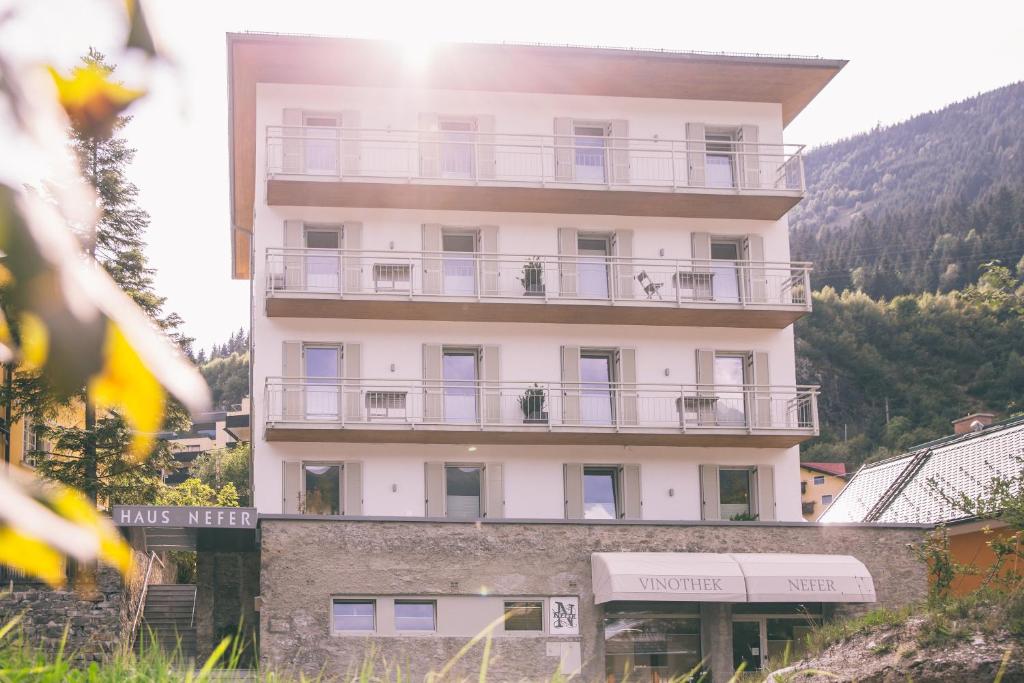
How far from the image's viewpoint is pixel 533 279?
29.3m

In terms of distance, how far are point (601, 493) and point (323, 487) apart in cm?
597

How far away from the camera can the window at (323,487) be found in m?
28.3

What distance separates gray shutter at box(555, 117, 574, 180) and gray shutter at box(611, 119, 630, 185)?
95 cm

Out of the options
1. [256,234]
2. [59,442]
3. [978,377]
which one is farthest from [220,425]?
[256,234]

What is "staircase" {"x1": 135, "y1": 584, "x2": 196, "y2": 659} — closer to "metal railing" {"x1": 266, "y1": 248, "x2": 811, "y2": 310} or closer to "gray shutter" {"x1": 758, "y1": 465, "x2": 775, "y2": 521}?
"metal railing" {"x1": 266, "y1": 248, "x2": 811, "y2": 310}

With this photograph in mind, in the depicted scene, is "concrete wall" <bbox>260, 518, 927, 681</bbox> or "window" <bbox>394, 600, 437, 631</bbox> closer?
"concrete wall" <bbox>260, 518, 927, 681</bbox>

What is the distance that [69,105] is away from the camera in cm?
129

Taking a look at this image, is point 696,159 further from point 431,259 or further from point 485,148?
point 431,259

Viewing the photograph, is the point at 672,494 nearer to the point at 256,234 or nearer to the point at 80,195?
the point at 256,234

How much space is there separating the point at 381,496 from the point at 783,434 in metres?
8.67

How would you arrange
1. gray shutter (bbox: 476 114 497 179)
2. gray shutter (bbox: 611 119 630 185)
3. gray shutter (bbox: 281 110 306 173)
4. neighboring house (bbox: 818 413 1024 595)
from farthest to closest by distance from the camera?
gray shutter (bbox: 611 119 630 185) < gray shutter (bbox: 476 114 497 179) < gray shutter (bbox: 281 110 306 173) < neighboring house (bbox: 818 413 1024 595)

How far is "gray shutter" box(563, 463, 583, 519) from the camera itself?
2884 centimetres

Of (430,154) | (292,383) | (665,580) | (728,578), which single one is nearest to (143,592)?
(292,383)

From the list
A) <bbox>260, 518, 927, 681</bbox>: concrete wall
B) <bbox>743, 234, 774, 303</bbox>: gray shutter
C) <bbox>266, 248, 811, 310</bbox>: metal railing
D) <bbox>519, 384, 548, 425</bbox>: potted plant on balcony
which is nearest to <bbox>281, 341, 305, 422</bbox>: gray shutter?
<bbox>266, 248, 811, 310</bbox>: metal railing
